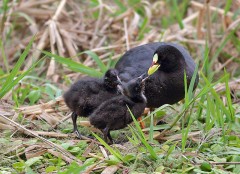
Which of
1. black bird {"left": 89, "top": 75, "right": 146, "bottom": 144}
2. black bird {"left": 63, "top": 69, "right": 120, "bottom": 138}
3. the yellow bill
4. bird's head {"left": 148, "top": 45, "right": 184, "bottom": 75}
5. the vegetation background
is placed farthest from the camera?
bird's head {"left": 148, "top": 45, "right": 184, "bottom": 75}

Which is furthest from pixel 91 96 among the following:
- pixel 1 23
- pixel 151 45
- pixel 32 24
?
pixel 32 24

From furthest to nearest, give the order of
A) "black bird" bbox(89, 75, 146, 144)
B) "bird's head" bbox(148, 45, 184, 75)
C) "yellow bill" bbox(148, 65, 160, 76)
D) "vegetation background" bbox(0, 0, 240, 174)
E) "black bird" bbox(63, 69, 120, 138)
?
"bird's head" bbox(148, 45, 184, 75) < "yellow bill" bbox(148, 65, 160, 76) < "black bird" bbox(63, 69, 120, 138) < "black bird" bbox(89, 75, 146, 144) < "vegetation background" bbox(0, 0, 240, 174)

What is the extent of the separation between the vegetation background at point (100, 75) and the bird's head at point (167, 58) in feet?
0.88

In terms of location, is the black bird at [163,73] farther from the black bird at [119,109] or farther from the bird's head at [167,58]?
the black bird at [119,109]

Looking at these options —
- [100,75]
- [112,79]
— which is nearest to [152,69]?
[112,79]

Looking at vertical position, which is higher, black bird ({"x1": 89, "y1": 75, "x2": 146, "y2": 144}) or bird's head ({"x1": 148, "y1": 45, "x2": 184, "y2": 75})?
bird's head ({"x1": 148, "y1": 45, "x2": 184, "y2": 75})

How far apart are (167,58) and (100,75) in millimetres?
826

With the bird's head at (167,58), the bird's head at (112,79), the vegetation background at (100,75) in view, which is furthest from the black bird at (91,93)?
the bird's head at (167,58)

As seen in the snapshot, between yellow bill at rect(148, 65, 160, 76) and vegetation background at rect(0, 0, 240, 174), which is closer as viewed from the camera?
vegetation background at rect(0, 0, 240, 174)

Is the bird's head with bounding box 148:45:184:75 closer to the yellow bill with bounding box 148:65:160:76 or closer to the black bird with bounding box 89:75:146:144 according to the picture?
the yellow bill with bounding box 148:65:160:76

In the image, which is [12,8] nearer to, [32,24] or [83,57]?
[32,24]

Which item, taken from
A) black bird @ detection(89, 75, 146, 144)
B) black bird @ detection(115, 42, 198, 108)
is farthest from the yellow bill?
black bird @ detection(89, 75, 146, 144)

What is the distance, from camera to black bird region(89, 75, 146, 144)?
13.7ft

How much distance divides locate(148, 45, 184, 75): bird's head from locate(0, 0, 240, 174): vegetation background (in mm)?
268
